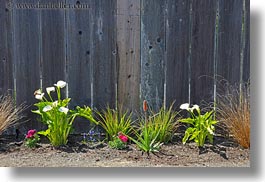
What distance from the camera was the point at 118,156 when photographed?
4.06 m

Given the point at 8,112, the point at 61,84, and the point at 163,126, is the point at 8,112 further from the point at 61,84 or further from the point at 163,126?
the point at 163,126

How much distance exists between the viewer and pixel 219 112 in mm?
4465

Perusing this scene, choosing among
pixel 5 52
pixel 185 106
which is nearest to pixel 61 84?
pixel 5 52

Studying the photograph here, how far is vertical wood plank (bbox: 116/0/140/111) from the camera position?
14.4ft

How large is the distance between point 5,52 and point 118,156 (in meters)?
1.42

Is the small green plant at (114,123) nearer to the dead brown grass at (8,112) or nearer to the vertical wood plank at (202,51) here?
the vertical wood plank at (202,51)

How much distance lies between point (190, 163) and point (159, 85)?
2.83 feet

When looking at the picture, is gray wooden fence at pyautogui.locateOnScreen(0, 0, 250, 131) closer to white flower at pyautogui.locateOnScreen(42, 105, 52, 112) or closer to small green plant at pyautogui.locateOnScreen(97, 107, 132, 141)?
small green plant at pyautogui.locateOnScreen(97, 107, 132, 141)

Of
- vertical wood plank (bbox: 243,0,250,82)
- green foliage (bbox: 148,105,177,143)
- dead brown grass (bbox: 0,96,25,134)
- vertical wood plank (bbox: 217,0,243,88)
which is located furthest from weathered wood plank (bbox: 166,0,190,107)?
dead brown grass (bbox: 0,96,25,134)

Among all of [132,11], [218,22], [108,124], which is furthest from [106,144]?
[218,22]

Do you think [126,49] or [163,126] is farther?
[126,49]

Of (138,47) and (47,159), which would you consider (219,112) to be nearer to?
(138,47)

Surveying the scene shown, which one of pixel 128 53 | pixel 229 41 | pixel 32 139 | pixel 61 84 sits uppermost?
pixel 229 41

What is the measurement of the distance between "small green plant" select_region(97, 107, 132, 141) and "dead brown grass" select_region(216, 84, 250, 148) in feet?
2.73
